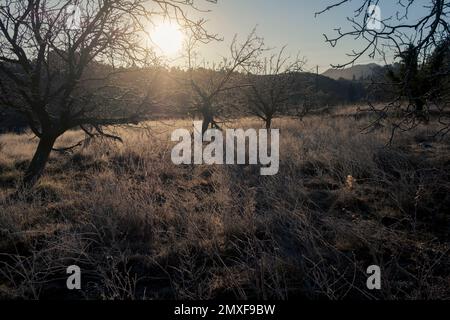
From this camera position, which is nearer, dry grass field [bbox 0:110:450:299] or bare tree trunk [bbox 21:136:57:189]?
dry grass field [bbox 0:110:450:299]

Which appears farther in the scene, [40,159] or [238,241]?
[40,159]

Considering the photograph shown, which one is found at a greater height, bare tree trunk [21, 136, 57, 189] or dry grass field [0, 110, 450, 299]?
bare tree trunk [21, 136, 57, 189]

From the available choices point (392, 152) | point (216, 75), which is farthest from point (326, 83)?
point (392, 152)

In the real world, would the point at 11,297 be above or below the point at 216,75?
below

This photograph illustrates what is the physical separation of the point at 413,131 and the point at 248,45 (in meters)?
5.55

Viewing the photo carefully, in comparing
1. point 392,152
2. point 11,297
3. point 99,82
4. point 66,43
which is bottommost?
point 11,297

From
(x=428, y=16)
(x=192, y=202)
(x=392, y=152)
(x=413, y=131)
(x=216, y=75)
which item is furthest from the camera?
(x=216, y=75)

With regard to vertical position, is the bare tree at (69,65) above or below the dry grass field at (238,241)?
above

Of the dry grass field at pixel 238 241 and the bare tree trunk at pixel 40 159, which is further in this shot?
the bare tree trunk at pixel 40 159

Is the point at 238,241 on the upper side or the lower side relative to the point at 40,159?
lower

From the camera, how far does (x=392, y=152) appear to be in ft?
24.9

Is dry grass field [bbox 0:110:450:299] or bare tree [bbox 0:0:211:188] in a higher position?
bare tree [bbox 0:0:211:188]

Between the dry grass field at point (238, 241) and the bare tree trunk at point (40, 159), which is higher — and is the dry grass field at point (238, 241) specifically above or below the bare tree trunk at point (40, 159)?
below
